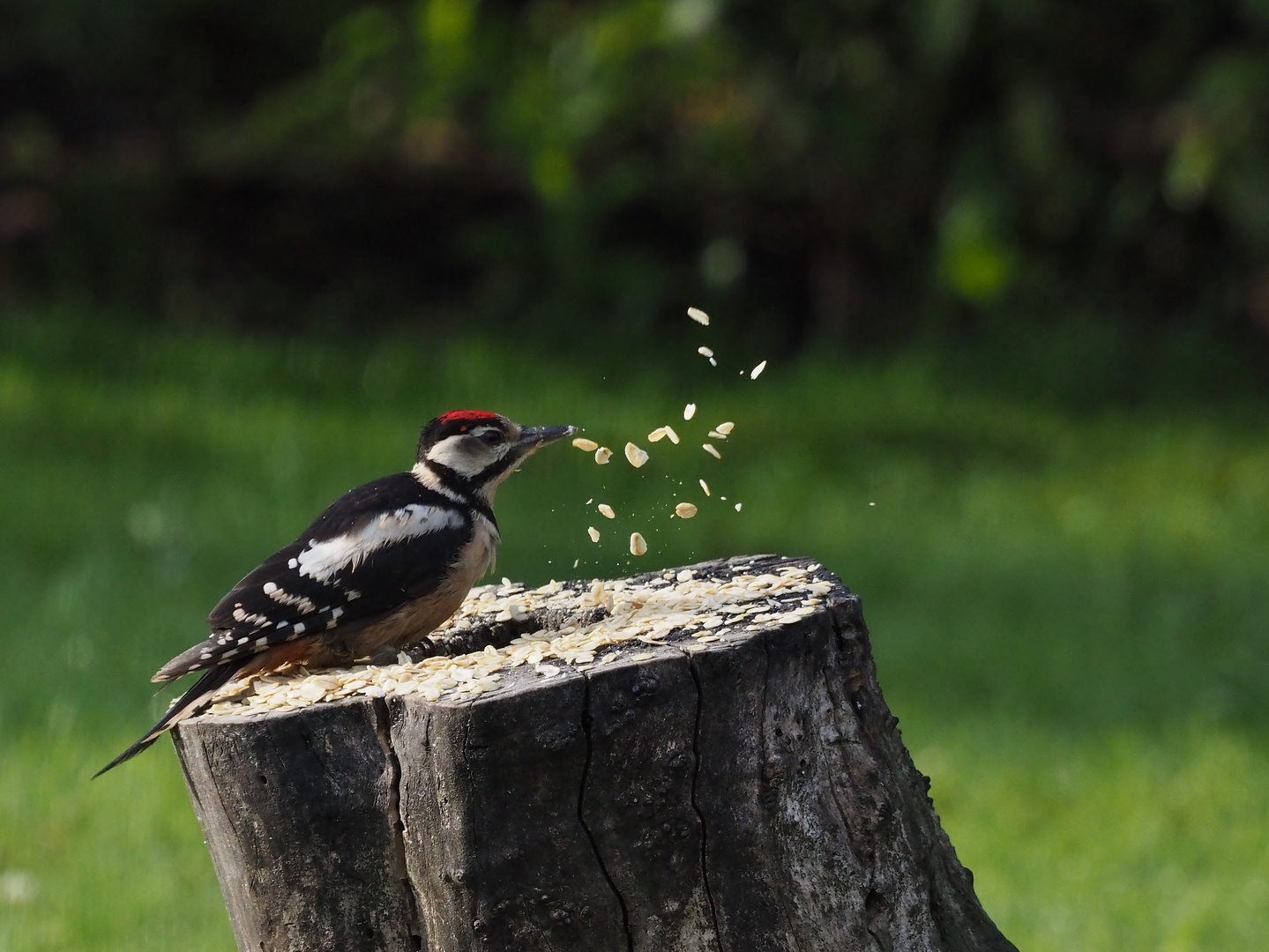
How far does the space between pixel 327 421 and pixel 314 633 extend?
636 centimetres

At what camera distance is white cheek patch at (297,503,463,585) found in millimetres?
3346

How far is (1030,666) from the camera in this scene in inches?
263

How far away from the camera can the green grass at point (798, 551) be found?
4.97m

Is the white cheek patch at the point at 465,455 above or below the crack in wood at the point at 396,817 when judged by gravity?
above

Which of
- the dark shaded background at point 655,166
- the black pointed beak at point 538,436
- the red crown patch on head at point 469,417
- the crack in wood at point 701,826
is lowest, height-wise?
the crack in wood at point 701,826

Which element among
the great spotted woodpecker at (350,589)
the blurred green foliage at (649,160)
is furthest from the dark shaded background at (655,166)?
the great spotted woodpecker at (350,589)

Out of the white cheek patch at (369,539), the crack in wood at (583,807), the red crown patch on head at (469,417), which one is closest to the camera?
the crack in wood at (583,807)

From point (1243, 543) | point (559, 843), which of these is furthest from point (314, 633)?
point (1243, 543)

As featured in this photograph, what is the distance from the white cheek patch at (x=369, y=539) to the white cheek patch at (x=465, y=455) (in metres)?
0.22

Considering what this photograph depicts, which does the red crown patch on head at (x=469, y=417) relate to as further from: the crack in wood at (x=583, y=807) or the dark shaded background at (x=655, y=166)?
the dark shaded background at (x=655, y=166)

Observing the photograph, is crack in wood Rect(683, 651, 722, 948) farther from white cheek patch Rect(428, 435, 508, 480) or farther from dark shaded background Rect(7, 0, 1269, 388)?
dark shaded background Rect(7, 0, 1269, 388)

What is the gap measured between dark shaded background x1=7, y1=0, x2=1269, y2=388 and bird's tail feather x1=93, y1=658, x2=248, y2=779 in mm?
7202

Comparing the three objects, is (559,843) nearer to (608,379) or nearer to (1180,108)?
(608,379)

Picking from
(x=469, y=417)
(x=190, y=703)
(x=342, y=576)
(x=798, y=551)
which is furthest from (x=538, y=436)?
(x=798, y=551)
